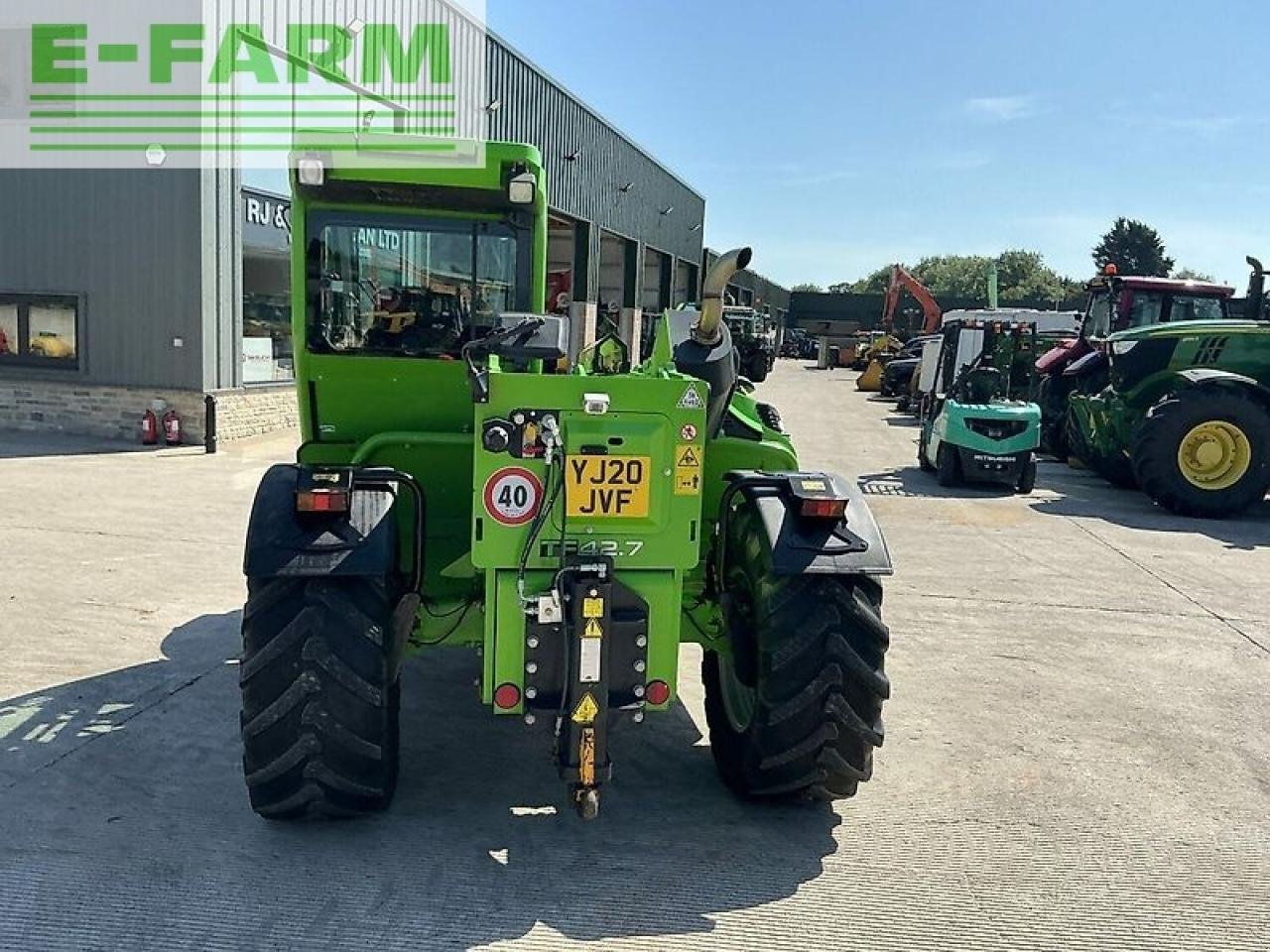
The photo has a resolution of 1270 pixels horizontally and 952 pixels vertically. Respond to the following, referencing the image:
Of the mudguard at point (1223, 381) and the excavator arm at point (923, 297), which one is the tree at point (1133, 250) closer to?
the excavator arm at point (923, 297)

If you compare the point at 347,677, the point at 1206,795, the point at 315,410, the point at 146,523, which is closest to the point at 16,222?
the point at 146,523

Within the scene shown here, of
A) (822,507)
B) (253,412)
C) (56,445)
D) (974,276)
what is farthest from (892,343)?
(974,276)

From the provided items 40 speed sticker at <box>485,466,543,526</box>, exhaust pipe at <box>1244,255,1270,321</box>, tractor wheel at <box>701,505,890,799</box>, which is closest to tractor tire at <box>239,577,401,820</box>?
40 speed sticker at <box>485,466,543,526</box>

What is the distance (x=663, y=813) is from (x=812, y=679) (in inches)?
33.3

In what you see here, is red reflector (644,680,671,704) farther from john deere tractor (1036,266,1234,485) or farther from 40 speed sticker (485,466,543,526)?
john deere tractor (1036,266,1234,485)

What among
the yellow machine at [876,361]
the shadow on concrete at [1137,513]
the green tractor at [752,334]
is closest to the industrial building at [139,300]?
the green tractor at [752,334]

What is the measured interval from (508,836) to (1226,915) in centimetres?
252

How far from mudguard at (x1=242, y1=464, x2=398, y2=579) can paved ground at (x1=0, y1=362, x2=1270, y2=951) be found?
1014 mm

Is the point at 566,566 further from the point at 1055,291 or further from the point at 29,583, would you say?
the point at 1055,291

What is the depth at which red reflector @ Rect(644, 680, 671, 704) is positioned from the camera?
3926 millimetres

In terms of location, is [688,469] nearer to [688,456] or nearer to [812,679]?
[688,456]

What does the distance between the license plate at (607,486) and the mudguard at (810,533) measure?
22.3 inches

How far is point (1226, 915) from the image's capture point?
3.71 metres

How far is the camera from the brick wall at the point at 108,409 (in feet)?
46.2
